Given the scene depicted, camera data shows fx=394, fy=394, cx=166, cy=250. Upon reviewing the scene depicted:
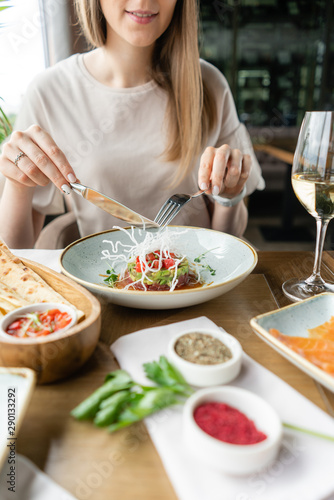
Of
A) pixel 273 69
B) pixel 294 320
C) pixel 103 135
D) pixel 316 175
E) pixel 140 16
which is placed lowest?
pixel 273 69

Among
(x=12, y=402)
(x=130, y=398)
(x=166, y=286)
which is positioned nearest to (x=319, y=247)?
(x=166, y=286)

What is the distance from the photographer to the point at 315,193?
3.19 ft

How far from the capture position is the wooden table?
0.50 meters

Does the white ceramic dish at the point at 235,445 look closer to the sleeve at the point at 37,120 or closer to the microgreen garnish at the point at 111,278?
the microgreen garnish at the point at 111,278

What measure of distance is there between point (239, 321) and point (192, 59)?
1266 mm

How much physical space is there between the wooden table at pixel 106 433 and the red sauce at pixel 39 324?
0.31 ft

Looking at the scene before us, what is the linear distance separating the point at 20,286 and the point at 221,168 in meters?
0.67

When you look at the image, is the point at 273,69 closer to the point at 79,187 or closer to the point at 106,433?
the point at 79,187

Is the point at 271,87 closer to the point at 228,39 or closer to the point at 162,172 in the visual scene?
the point at 228,39

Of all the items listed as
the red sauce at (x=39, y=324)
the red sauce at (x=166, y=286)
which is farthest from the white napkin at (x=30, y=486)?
the red sauce at (x=166, y=286)

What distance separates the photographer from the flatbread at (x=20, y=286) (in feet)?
2.87

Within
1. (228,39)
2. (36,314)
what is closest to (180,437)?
(36,314)

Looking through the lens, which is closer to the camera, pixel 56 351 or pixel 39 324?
pixel 56 351

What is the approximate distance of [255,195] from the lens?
592cm
